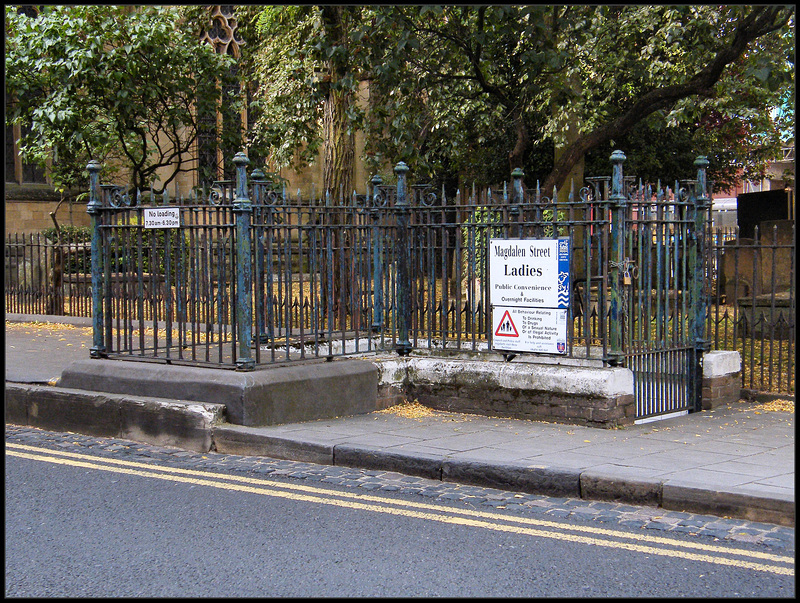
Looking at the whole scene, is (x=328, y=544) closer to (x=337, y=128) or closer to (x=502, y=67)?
(x=337, y=128)

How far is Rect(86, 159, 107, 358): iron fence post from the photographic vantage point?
30.4ft

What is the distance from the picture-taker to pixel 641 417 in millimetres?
8734

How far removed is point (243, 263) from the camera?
8.43m

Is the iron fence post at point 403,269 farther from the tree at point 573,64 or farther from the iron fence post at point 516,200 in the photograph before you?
the tree at point 573,64

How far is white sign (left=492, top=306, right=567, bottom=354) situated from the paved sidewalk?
0.72 m

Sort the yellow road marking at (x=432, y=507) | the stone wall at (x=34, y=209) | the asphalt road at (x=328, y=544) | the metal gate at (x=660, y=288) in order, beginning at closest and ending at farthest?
the asphalt road at (x=328, y=544)
the yellow road marking at (x=432, y=507)
the metal gate at (x=660, y=288)
the stone wall at (x=34, y=209)

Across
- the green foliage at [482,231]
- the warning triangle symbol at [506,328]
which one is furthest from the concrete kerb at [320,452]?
the green foliage at [482,231]

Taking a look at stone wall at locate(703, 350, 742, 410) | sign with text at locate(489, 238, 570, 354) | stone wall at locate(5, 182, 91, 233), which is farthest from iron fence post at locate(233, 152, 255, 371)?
stone wall at locate(5, 182, 91, 233)

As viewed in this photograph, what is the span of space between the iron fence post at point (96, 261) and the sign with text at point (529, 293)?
3.95 meters

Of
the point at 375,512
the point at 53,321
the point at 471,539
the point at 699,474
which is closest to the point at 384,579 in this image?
the point at 471,539

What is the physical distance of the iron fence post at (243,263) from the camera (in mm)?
8367

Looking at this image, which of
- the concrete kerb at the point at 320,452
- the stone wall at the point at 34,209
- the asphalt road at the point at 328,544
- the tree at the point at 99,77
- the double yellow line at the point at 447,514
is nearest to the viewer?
the asphalt road at the point at 328,544

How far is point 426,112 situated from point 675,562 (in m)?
15.1

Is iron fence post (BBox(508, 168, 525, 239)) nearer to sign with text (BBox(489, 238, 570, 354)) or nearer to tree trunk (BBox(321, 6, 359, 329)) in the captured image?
sign with text (BBox(489, 238, 570, 354))
